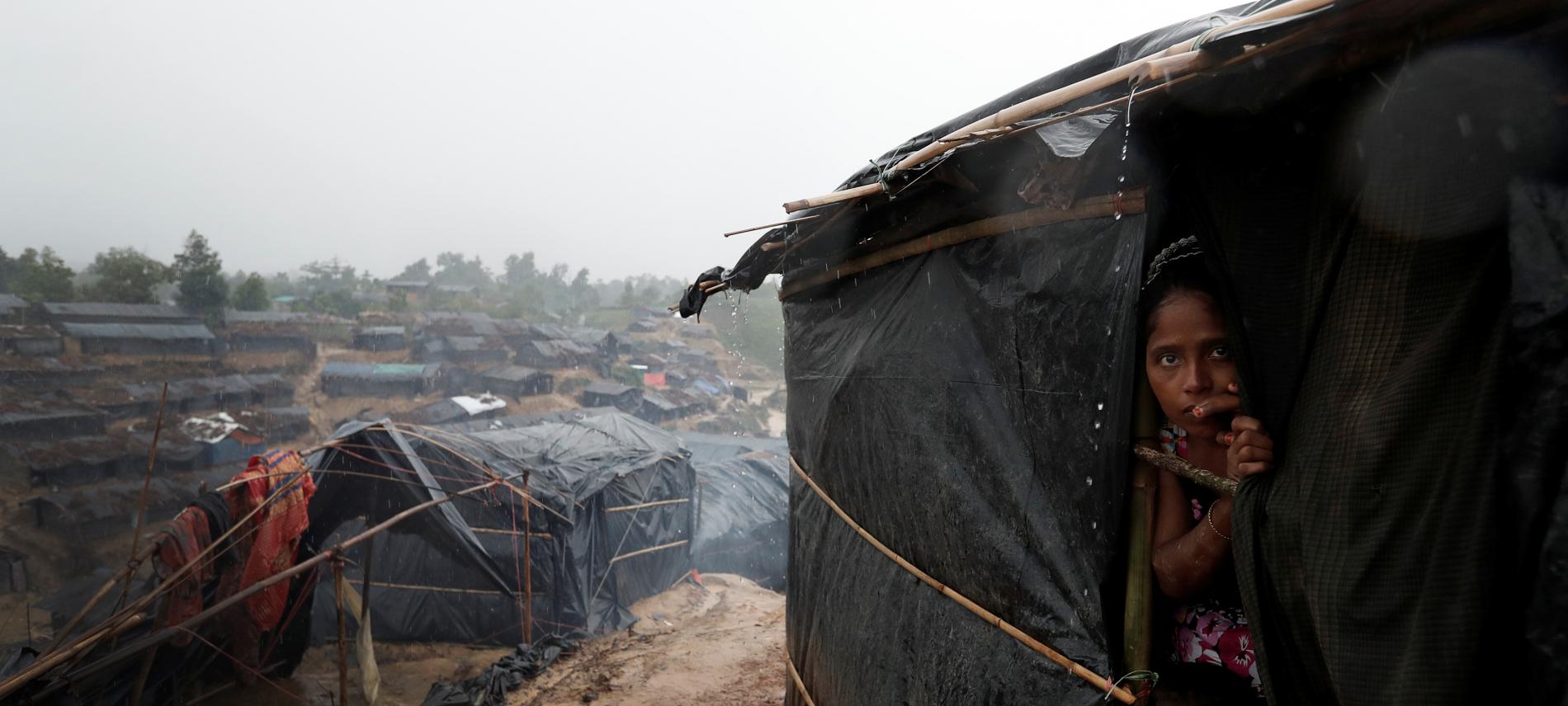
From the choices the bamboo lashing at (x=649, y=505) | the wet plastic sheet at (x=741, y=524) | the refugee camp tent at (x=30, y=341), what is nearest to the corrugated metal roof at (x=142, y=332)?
the refugee camp tent at (x=30, y=341)

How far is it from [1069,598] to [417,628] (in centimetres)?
1128

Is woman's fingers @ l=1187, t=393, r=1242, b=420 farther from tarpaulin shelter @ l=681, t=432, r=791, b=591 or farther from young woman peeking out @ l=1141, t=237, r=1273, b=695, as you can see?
tarpaulin shelter @ l=681, t=432, r=791, b=591

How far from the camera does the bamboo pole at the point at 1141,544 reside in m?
1.62

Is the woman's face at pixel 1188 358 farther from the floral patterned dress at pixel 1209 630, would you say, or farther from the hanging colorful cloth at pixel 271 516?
the hanging colorful cloth at pixel 271 516

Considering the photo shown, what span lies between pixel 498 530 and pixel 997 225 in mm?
9807

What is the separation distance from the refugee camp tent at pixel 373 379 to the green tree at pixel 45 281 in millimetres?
9027

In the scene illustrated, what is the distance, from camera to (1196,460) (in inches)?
61.4

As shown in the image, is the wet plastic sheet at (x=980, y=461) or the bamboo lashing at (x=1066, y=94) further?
the wet plastic sheet at (x=980, y=461)

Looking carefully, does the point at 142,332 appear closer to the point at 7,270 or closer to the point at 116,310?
the point at 116,310

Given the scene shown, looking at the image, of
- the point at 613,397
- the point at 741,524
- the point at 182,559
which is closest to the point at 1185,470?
the point at 182,559

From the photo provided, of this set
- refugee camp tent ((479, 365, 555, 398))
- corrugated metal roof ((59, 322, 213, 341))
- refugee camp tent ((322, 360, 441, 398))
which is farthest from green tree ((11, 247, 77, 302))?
refugee camp tent ((479, 365, 555, 398))

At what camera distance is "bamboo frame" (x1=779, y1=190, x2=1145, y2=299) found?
1.65 metres

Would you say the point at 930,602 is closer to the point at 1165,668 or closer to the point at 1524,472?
the point at 1165,668

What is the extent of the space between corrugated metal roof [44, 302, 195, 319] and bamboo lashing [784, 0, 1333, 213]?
3302 cm
